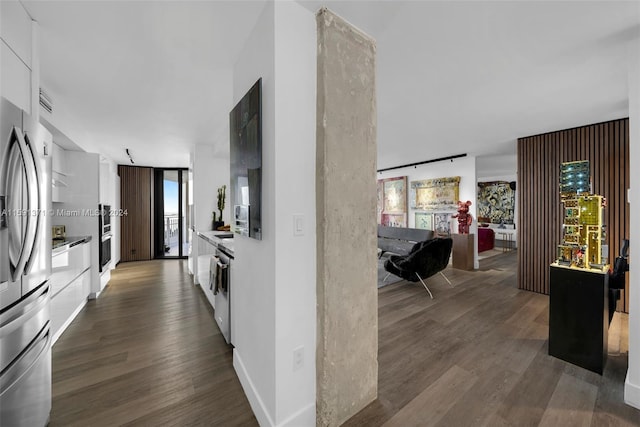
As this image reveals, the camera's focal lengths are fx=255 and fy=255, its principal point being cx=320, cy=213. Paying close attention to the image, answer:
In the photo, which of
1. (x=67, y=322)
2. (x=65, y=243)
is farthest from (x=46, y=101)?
(x=67, y=322)

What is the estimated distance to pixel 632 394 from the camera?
5.65 ft

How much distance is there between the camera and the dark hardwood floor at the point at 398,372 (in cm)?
163

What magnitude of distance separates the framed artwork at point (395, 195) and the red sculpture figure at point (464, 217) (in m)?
1.61

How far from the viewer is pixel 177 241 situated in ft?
23.6

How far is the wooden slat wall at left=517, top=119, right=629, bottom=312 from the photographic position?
3.34 meters

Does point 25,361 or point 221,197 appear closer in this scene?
point 25,361

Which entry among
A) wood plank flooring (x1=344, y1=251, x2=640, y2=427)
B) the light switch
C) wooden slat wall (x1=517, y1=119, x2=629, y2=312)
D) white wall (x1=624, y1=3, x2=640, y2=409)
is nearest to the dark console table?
wood plank flooring (x1=344, y1=251, x2=640, y2=427)

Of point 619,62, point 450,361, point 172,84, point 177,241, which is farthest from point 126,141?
point 619,62

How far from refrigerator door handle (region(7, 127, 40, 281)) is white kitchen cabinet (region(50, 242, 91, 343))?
1781mm

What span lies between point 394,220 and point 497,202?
4.24 metres

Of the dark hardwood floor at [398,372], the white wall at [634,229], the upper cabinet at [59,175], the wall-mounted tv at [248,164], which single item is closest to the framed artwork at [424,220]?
the dark hardwood floor at [398,372]

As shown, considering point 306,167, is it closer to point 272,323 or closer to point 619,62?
point 272,323

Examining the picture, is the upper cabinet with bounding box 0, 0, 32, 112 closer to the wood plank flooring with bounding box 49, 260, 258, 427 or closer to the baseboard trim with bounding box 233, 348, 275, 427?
the wood plank flooring with bounding box 49, 260, 258, 427

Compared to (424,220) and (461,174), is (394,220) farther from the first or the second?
(461,174)
